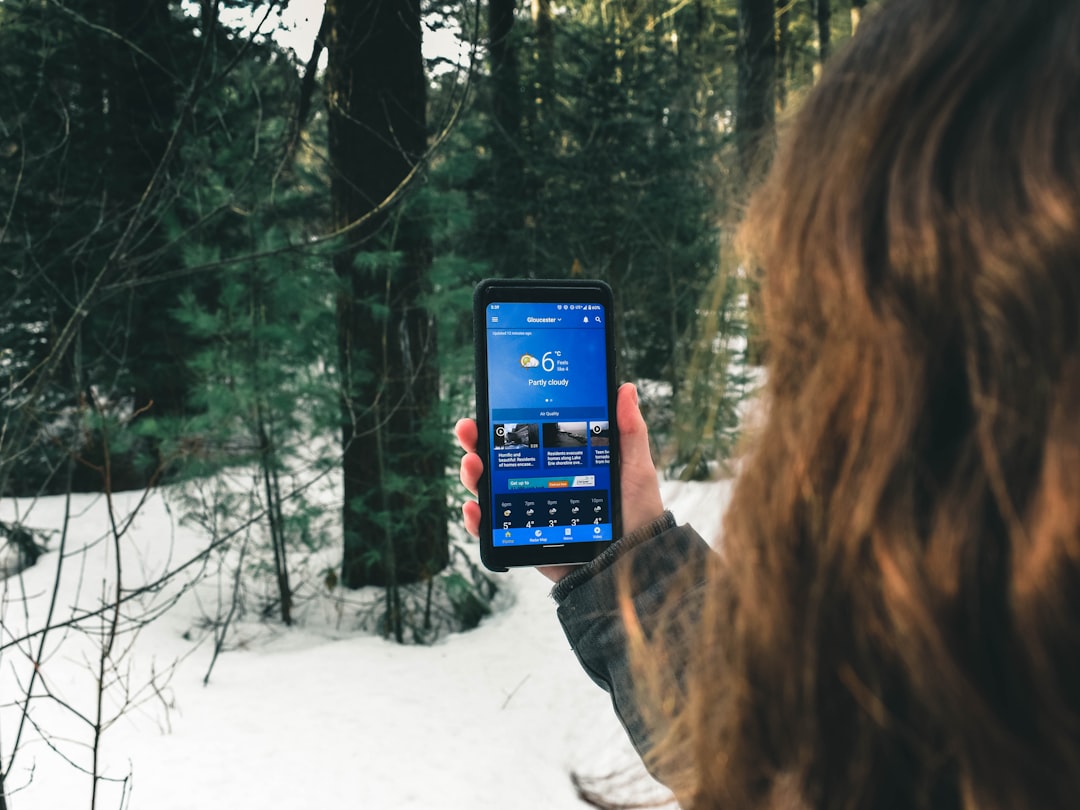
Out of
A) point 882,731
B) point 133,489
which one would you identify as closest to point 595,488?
point 882,731

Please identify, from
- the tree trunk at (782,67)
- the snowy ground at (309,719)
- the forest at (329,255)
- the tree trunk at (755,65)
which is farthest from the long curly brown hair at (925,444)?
the tree trunk at (755,65)

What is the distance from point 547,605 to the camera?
6383mm

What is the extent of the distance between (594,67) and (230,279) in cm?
447

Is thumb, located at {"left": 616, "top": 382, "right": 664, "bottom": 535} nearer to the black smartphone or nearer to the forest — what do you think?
the black smartphone

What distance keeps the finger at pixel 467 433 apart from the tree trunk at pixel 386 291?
12.6 ft

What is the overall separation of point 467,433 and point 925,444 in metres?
1.28

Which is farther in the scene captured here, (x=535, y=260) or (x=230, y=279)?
(x=535, y=260)

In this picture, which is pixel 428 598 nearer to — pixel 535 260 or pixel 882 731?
pixel 535 260

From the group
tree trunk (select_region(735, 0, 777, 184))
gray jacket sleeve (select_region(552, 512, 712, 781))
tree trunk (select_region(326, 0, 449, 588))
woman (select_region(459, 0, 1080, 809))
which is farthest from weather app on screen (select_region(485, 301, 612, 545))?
tree trunk (select_region(735, 0, 777, 184))

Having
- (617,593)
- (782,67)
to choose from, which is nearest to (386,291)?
(617,593)

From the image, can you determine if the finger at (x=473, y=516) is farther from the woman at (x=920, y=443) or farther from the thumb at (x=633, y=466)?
the woman at (x=920, y=443)

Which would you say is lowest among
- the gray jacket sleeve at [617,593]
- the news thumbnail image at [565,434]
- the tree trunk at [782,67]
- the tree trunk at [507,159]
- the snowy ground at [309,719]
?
the snowy ground at [309,719]

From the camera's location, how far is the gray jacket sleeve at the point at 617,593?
1.10 meters

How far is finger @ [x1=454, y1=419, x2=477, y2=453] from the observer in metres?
1.74
